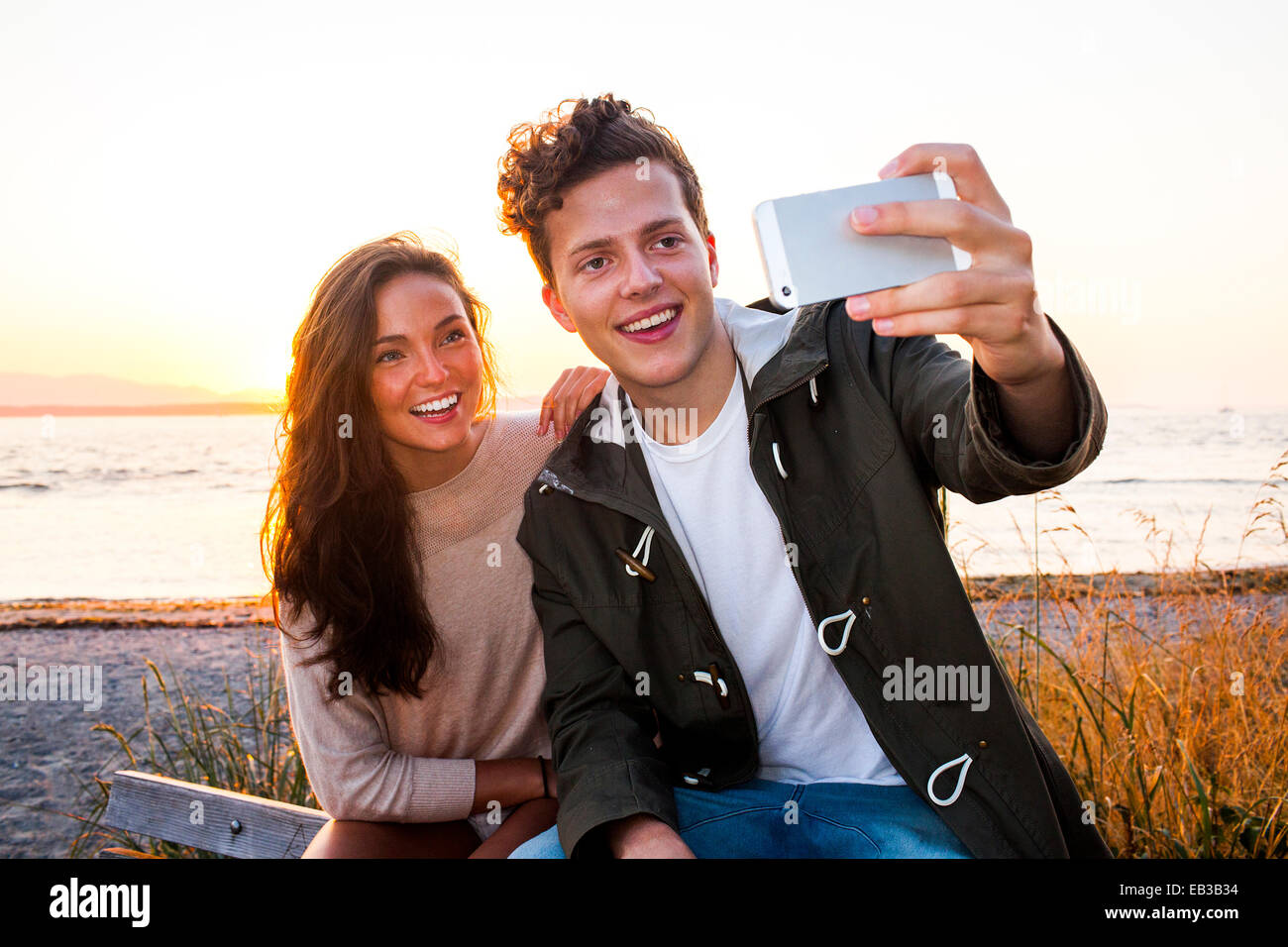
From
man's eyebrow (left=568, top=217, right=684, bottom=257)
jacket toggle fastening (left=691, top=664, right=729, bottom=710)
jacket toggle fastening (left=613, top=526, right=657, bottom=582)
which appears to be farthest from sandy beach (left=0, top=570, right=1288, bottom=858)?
man's eyebrow (left=568, top=217, right=684, bottom=257)

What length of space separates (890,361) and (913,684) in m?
0.77

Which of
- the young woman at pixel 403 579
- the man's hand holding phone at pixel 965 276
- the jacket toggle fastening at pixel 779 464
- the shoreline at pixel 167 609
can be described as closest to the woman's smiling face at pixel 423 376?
the young woman at pixel 403 579

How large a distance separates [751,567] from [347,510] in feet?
3.94

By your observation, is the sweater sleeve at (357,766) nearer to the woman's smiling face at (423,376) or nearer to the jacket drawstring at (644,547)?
the woman's smiling face at (423,376)

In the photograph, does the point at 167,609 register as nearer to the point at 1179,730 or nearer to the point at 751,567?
the point at 751,567

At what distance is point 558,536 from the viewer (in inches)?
96.5

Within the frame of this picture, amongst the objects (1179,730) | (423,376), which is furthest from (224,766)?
(1179,730)

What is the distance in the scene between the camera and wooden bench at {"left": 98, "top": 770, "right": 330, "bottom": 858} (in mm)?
2768

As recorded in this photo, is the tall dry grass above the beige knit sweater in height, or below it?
below

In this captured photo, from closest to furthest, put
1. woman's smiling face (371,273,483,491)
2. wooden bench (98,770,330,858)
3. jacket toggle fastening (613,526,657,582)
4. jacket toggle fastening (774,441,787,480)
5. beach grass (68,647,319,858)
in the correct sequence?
jacket toggle fastening (774,441,787,480), jacket toggle fastening (613,526,657,582), woman's smiling face (371,273,483,491), wooden bench (98,770,330,858), beach grass (68,647,319,858)

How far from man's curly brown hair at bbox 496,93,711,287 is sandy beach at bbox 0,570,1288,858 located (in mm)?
2260

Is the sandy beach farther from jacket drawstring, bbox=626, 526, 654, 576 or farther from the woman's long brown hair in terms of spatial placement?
jacket drawstring, bbox=626, 526, 654, 576
